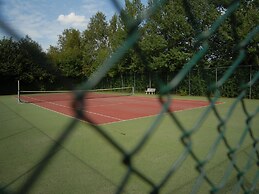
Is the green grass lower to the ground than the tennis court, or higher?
lower

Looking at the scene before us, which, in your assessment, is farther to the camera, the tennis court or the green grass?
the tennis court

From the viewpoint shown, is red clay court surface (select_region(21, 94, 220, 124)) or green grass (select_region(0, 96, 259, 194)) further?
red clay court surface (select_region(21, 94, 220, 124))

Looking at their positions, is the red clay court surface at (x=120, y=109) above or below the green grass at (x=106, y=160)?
above

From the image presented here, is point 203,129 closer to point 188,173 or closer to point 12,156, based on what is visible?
point 188,173

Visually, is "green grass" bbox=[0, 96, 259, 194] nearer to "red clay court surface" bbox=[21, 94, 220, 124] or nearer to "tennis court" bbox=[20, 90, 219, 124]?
"tennis court" bbox=[20, 90, 219, 124]

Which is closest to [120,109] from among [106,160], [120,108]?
[120,108]

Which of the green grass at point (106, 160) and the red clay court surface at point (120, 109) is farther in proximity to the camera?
the red clay court surface at point (120, 109)

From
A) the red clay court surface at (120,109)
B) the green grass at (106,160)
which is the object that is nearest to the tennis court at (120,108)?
the red clay court surface at (120,109)

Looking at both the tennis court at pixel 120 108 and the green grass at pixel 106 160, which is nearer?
the green grass at pixel 106 160

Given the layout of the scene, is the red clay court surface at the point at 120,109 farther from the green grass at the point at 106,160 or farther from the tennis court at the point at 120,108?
the green grass at the point at 106,160

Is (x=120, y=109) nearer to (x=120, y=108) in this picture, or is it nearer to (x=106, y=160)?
(x=120, y=108)

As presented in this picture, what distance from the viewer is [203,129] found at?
7410 millimetres

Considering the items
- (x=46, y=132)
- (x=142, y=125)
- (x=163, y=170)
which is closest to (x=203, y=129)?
(x=142, y=125)

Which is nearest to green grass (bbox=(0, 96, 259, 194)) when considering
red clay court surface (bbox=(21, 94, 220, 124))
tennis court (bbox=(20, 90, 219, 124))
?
tennis court (bbox=(20, 90, 219, 124))
